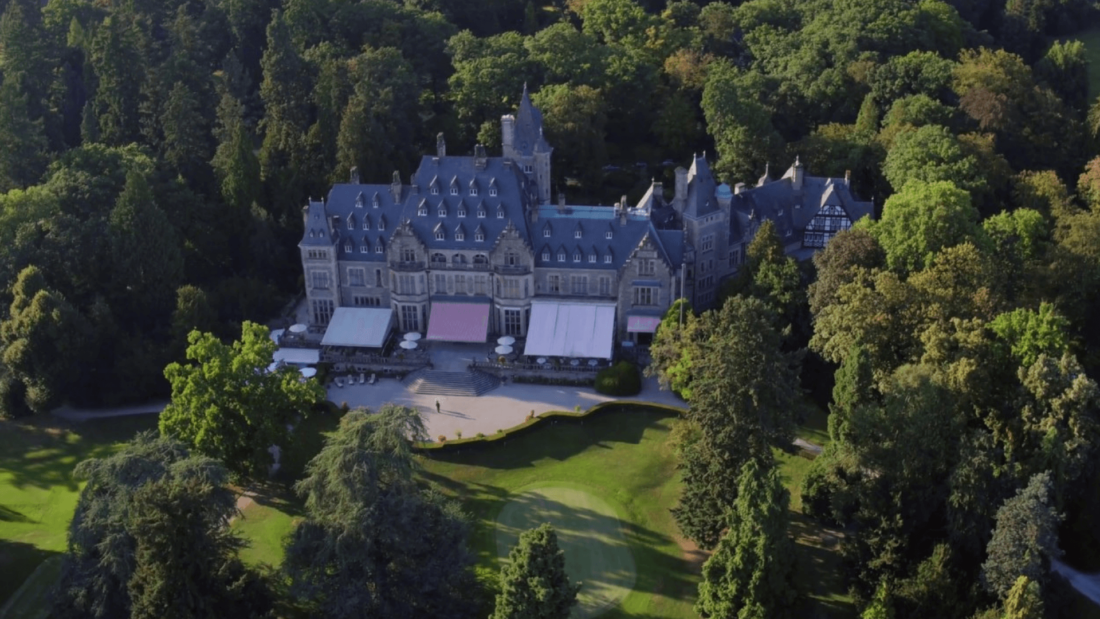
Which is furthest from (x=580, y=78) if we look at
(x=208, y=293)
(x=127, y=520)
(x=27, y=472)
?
(x=127, y=520)

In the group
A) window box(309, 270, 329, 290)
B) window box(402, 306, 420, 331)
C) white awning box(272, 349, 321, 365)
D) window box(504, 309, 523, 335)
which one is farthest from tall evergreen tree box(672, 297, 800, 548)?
window box(309, 270, 329, 290)

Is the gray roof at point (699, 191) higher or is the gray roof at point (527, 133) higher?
the gray roof at point (527, 133)

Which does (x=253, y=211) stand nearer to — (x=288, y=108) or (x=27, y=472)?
(x=288, y=108)

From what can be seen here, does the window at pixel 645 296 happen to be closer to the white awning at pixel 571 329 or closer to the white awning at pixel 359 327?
the white awning at pixel 571 329

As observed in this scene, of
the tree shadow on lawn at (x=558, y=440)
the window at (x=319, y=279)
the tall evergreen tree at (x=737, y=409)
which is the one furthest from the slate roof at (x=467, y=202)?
the tall evergreen tree at (x=737, y=409)

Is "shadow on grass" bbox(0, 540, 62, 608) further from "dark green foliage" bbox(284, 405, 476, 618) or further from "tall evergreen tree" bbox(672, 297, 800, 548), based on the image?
"tall evergreen tree" bbox(672, 297, 800, 548)

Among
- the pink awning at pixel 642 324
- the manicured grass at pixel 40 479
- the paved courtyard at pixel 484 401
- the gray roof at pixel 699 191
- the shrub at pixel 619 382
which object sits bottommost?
the manicured grass at pixel 40 479
